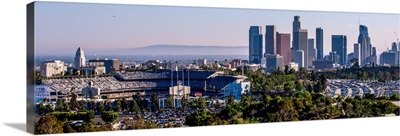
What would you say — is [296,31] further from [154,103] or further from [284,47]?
[154,103]

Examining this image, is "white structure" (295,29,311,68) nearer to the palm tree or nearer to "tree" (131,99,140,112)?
"tree" (131,99,140,112)

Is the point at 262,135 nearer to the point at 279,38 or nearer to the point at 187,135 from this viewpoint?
the point at 187,135

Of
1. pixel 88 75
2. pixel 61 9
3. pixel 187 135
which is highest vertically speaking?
pixel 61 9

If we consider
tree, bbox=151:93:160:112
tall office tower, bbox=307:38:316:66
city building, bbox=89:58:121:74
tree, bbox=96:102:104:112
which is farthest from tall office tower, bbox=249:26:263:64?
tree, bbox=96:102:104:112

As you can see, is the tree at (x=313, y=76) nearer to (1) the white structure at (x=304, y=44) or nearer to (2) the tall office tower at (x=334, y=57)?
(1) the white structure at (x=304, y=44)

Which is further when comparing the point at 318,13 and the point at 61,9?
the point at 318,13

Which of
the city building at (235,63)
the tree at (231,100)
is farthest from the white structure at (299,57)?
the tree at (231,100)

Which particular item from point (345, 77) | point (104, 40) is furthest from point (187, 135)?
point (345, 77)
